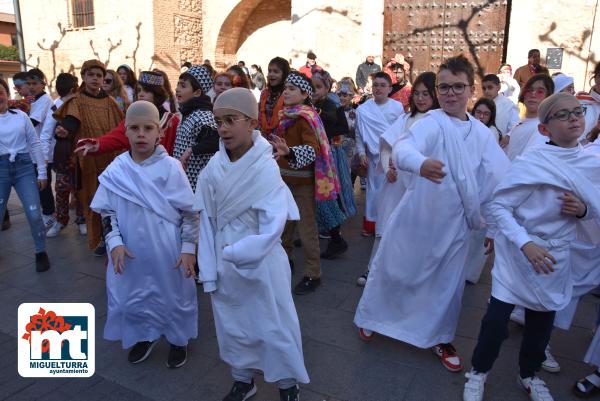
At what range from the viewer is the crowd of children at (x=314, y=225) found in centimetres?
230

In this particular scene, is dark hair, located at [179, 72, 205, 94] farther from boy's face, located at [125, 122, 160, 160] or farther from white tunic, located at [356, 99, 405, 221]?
white tunic, located at [356, 99, 405, 221]

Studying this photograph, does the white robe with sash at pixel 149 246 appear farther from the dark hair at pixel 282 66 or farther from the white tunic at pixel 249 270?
the dark hair at pixel 282 66

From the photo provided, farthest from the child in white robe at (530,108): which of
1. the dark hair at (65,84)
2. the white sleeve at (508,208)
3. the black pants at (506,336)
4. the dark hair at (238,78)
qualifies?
the dark hair at (65,84)

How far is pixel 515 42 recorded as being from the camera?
31.7ft

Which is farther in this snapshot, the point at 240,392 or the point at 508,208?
the point at 240,392

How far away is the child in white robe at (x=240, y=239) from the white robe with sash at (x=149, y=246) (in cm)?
43

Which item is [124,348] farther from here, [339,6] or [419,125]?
[339,6]

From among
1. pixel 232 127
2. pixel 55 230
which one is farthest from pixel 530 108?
pixel 55 230

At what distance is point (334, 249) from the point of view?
16.0ft

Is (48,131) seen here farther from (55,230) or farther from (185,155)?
(185,155)

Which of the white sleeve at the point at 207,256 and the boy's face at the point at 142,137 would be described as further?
the boy's face at the point at 142,137

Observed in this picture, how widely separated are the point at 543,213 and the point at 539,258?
0.28 meters

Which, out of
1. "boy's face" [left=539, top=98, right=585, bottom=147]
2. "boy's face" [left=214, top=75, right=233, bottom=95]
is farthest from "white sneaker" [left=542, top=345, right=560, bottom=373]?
"boy's face" [left=214, top=75, right=233, bottom=95]

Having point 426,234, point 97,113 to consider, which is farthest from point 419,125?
point 97,113
